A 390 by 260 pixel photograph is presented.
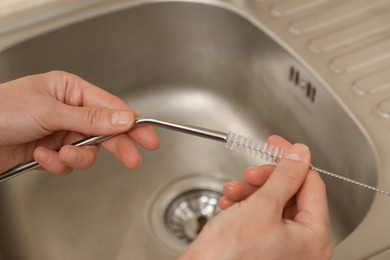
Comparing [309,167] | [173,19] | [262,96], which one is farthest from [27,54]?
[309,167]

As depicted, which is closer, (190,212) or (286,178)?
(286,178)

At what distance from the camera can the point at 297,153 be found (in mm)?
496

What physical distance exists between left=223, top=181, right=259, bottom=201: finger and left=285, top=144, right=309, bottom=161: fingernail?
50 millimetres

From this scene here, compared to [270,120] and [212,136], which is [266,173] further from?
[270,120]

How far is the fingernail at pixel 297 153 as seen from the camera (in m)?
0.49

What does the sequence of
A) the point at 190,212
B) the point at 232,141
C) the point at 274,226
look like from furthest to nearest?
the point at 190,212 < the point at 232,141 < the point at 274,226

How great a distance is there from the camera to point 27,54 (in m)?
0.75

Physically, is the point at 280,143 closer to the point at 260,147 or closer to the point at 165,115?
the point at 260,147

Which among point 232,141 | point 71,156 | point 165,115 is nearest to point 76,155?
point 71,156

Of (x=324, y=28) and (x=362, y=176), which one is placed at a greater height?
(x=324, y=28)

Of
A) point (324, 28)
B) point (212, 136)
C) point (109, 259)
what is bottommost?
point (109, 259)

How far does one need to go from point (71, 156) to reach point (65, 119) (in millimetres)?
40

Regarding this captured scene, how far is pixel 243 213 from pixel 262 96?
1.31 ft

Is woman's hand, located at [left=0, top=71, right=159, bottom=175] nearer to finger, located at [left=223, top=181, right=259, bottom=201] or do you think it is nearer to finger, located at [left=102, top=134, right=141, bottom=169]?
finger, located at [left=102, top=134, right=141, bottom=169]
